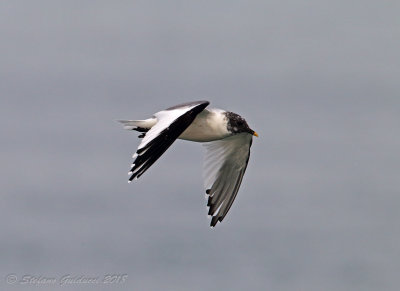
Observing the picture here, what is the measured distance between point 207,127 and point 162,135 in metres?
3.14

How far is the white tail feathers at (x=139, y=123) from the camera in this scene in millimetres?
20456

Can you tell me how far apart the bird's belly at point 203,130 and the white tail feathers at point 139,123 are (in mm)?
696

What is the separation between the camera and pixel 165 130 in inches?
712

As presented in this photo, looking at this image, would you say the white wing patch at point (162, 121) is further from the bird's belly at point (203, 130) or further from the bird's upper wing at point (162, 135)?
the bird's belly at point (203, 130)

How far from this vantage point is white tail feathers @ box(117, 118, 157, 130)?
2046 cm

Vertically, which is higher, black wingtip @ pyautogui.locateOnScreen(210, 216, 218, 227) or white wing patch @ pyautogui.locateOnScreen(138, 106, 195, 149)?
white wing patch @ pyautogui.locateOnScreen(138, 106, 195, 149)

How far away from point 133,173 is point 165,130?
1.26 metres

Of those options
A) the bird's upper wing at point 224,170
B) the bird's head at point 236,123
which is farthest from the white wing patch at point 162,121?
the bird's upper wing at point 224,170

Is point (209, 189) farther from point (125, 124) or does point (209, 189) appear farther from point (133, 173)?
point (133, 173)

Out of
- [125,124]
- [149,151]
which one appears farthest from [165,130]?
[125,124]

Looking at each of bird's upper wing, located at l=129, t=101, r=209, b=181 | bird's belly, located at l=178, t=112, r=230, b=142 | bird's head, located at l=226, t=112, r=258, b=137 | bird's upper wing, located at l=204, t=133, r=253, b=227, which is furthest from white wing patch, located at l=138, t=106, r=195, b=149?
bird's upper wing, located at l=204, t=133, r=253, b=227

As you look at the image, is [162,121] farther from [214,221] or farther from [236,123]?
[214,221]

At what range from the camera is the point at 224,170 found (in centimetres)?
2278

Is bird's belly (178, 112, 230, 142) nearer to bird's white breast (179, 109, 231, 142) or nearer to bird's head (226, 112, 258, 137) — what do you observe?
bird's white breast (179, 109, 231, 142)
